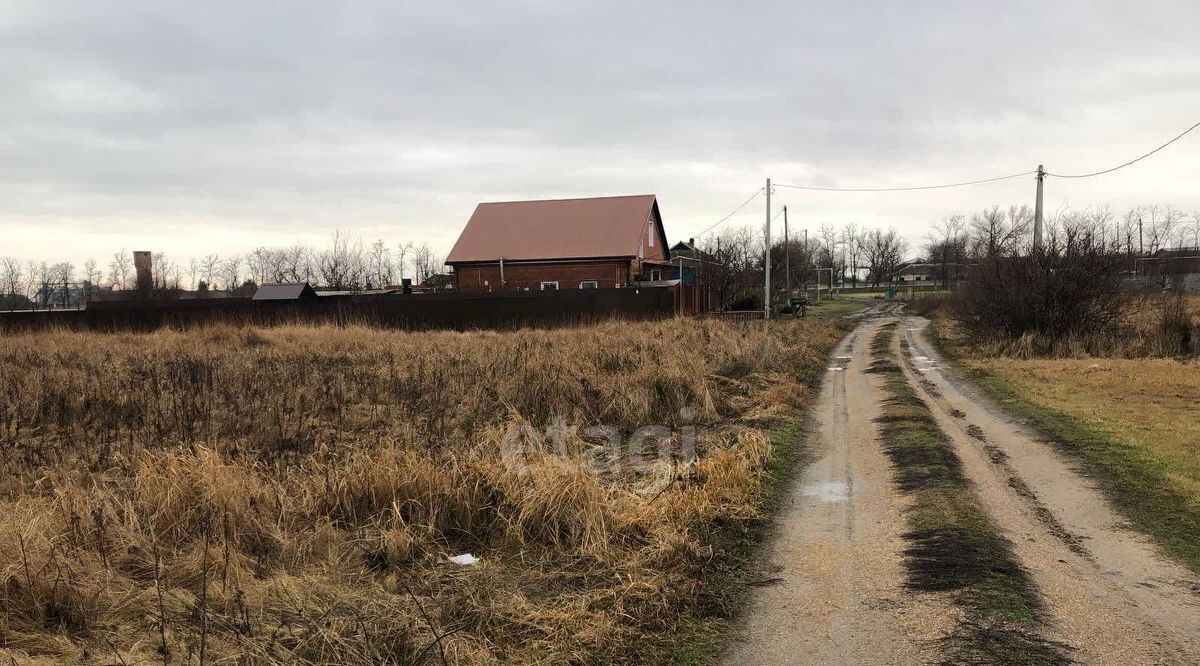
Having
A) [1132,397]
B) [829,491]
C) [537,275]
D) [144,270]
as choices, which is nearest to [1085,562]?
[829,491]

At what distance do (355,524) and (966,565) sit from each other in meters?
4.10

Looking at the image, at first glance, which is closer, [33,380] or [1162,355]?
[33,380]

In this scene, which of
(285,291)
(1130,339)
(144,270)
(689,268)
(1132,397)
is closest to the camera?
(1132,397)

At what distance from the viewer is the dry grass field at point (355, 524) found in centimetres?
355

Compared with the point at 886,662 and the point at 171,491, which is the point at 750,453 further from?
the point at 171,491

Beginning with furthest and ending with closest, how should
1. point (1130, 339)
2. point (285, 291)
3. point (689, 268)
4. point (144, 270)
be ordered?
point (144, 270) → point (689, 268) → point (285, 291) → point (1130, 339)

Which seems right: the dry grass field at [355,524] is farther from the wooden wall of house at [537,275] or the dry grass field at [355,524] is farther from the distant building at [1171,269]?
the wooden wall of house at [537,275]

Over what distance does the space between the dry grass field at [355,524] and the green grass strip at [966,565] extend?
1.29 m

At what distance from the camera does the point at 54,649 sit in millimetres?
3348

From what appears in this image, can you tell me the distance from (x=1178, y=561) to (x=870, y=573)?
6.58ft

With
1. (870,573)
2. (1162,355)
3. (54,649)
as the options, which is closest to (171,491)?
(54,649)

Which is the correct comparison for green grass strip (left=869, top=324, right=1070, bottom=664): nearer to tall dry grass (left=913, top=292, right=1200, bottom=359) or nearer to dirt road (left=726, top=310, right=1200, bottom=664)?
dirt road (left=726, top=310, right=1200, bottom=664)

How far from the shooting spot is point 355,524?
511 centimetres

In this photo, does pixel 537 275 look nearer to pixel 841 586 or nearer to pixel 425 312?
pixel 425 312
